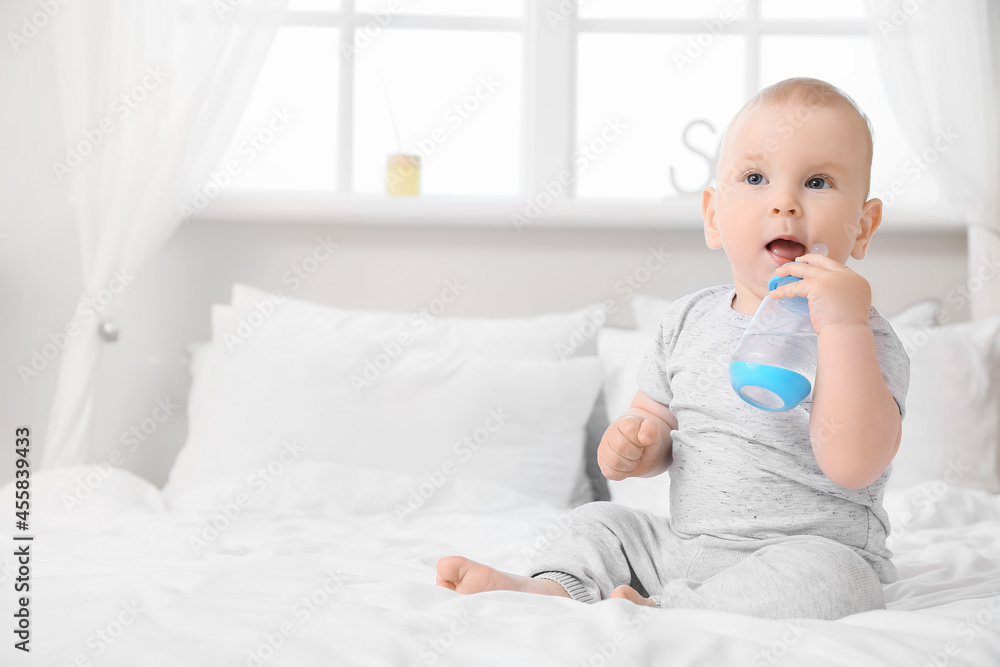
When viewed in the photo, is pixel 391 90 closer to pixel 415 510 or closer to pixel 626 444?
pixel 415 510

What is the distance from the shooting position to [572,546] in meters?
0.84

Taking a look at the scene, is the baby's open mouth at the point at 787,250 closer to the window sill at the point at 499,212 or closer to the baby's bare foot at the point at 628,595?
the baby's bare foot at the point at 628,595

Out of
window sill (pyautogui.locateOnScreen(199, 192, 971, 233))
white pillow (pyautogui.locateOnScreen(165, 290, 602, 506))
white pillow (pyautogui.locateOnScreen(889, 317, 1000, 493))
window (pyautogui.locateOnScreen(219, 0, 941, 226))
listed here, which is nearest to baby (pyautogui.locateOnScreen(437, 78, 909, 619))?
white pillow (pyautogui.locateOnScreen(165, 290, 602, 506))

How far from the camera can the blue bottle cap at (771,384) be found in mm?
703

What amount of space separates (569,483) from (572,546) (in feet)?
2.03

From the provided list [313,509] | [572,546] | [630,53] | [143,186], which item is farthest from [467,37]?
[572,546]

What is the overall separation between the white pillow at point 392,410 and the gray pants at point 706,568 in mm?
546

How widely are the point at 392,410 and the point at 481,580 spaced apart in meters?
0.72

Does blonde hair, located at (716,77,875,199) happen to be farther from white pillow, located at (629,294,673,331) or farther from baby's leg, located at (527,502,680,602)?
white pillow, located at (629,294,673,331)

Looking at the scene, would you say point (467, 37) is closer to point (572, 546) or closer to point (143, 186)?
point (143, 186)

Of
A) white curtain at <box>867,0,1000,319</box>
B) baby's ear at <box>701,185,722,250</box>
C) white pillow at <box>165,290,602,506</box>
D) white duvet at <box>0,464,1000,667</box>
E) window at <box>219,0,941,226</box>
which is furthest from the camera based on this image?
window at <box>219,0,941,226</box>

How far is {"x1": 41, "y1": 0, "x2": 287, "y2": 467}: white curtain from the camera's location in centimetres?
164

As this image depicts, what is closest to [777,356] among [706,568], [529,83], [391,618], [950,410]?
[706,568]

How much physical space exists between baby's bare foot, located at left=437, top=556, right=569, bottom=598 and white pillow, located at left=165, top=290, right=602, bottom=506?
25.1 inches
